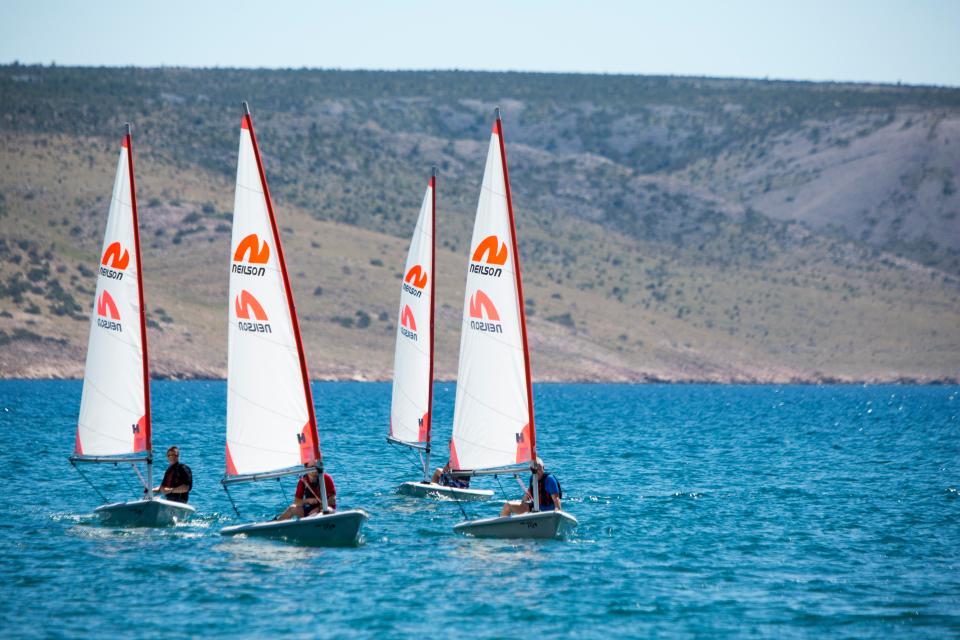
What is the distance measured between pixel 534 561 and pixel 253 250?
8242 millimetres

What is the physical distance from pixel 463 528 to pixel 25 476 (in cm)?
1807

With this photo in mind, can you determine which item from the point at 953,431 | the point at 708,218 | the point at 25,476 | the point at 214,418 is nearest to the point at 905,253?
the point at 708,218

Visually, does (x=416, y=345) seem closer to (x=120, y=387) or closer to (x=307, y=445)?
(x=120, y=387)

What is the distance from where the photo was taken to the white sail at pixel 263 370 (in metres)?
27.3

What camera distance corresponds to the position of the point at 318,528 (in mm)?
27672

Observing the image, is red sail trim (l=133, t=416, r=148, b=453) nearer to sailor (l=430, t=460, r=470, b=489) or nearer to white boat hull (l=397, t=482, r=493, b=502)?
sailor (l=430, t=460, r=470, b=489)

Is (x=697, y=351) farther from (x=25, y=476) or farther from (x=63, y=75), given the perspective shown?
(x=25, y=476)

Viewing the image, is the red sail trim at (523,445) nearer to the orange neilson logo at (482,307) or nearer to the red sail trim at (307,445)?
the orange neilson logo at (482,307)

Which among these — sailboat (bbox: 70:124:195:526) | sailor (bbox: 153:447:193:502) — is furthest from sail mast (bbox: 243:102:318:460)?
sailboat (bbox: 70:124:195:526)

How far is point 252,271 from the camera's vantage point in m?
27.3

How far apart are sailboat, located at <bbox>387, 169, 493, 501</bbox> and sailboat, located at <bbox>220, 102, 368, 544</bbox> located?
9467mm

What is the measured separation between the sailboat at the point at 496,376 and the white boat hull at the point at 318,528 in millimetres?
2627

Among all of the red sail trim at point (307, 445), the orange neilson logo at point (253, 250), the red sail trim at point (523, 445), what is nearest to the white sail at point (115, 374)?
the orange neilson logo at point (253, 250)

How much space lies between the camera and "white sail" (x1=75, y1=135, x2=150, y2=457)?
97.8 feet
